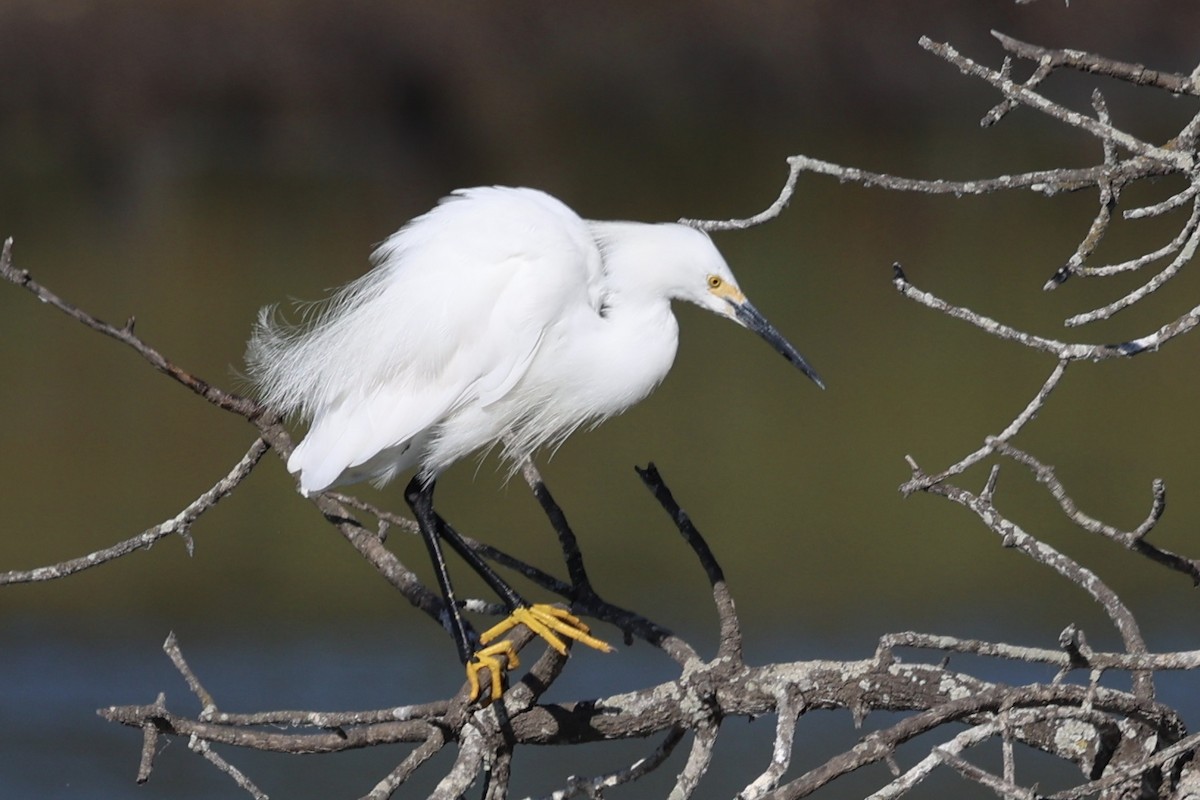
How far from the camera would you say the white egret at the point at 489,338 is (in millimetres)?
2629

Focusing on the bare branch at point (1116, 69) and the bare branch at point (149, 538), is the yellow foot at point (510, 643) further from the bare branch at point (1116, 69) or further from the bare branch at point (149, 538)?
the bare branch at point (1116, 69)

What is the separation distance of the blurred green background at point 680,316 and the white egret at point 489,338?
2401mm

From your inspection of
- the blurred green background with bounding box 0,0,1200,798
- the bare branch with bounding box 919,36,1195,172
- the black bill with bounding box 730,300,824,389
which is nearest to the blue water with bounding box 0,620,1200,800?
the blurred green background with bounding box 0,0,1200,798

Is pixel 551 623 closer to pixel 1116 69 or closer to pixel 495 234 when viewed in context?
pixel 495 234

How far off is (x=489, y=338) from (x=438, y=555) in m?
0.38

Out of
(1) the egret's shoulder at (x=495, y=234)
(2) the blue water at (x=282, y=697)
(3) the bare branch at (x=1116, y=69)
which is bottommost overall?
(3) the bare branch at (x=1116, y=69)

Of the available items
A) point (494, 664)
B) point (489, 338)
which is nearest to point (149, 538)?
point (494, 664)

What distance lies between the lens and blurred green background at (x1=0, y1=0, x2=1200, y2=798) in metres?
5.93

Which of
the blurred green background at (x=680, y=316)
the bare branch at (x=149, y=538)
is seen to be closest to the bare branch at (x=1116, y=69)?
the bare branch at (x=149, y=538)

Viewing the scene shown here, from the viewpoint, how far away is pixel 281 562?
265 inches

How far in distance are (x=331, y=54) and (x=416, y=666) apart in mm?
8856

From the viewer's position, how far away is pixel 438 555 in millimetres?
2559

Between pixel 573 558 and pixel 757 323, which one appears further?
pixel 757 323

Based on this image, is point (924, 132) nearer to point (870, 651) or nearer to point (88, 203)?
point (88, 203)
